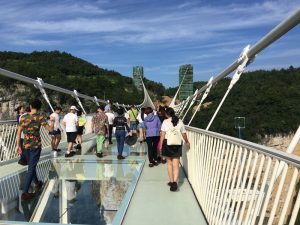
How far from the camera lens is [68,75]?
292ft

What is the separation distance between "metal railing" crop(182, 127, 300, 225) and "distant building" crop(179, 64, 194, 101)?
67193 millimetres

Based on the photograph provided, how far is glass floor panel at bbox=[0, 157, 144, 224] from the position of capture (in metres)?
4.34

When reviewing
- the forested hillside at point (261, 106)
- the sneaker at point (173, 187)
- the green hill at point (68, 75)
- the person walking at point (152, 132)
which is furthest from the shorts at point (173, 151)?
the green hill at point (68, 75)

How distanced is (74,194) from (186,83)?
8023cm

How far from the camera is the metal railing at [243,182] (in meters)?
2.22

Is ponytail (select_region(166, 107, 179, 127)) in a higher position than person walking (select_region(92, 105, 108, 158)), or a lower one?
higher

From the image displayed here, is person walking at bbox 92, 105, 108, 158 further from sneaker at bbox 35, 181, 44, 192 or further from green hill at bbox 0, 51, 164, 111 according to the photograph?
green hill at bbox 0, 51, 164, 111

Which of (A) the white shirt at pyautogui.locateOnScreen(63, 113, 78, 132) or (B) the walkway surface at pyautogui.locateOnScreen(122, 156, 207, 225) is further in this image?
(A) the white shirt at pyautogui.locateOnScreen(63, 113, 78, 132)

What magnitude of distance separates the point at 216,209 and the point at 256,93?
4832 cm

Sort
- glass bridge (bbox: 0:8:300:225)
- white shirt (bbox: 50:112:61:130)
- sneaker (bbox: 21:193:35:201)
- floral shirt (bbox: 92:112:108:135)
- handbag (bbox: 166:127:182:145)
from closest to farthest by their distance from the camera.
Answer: glass bridge (bbox: 0:8:300:225) → sneaker (bbox: 21:193:35:201) → handbag (bbox: 166:127:182:145) → floral shirt (bbox: 92:112:108:135) → white shirt (bbox: 50:112:61:130)

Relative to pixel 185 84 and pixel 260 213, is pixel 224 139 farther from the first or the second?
pixel 185 84

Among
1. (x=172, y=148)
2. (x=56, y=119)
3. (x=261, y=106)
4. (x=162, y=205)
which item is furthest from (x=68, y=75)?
(x=162, y=205)

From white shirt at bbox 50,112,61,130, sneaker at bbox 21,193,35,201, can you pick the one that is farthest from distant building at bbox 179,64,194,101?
sneaker at bbox 21,193,35,201

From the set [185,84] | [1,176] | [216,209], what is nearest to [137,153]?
[1,176]
